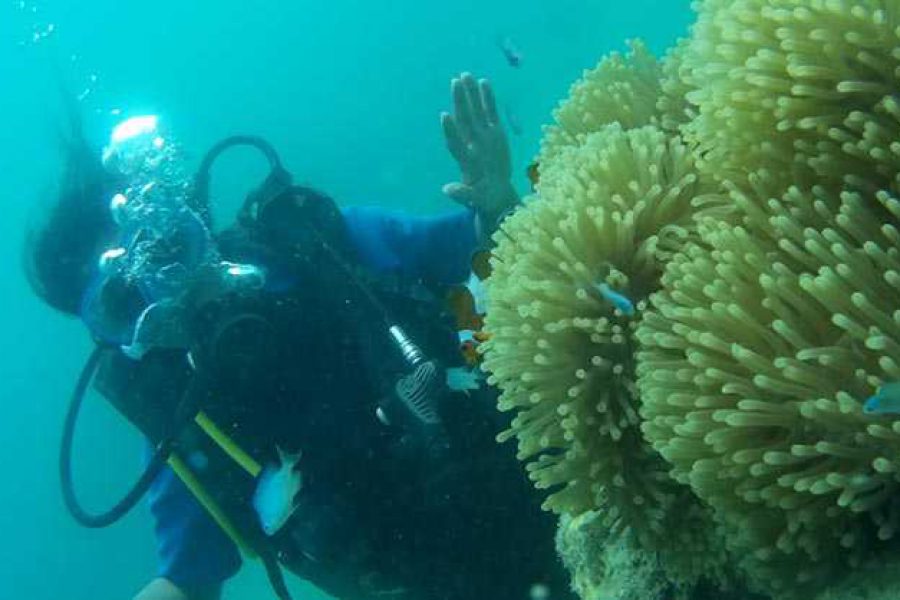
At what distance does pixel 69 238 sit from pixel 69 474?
131cm

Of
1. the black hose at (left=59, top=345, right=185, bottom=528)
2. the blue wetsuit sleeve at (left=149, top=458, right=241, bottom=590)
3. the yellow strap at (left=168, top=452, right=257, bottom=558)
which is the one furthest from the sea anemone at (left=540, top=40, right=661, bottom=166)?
the blue wetsuit sleeve at (left=149, top=458, right=241, bottom=590)

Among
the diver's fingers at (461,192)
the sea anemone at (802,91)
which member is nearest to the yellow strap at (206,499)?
the diver's fingers at (461,192)

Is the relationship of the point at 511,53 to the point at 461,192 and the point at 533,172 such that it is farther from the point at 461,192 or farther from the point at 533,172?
the point at 533,172

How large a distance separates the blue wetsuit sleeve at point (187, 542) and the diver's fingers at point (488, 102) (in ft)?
8.18

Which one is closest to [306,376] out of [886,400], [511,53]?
[886,400]

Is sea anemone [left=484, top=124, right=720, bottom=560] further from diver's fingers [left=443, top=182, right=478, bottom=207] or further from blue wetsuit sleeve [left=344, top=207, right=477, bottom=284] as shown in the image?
blue wetsuit sleeve [left=344, top=207, right=477, bottom=284]

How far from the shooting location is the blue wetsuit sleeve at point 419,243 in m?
4.26

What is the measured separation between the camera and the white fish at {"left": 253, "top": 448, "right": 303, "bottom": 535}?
3.27 meters

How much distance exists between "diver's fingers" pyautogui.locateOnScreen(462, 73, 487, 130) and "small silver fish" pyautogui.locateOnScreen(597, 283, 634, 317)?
6.05 feet

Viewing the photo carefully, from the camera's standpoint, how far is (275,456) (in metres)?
3.63

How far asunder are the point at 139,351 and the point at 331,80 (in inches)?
2091

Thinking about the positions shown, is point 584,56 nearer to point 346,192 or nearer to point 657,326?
point 346,192

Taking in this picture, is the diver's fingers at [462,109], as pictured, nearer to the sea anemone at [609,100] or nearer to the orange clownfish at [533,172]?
the orange clownfish at [533,172]

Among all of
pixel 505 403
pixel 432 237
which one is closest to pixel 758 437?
pixel 505 403
